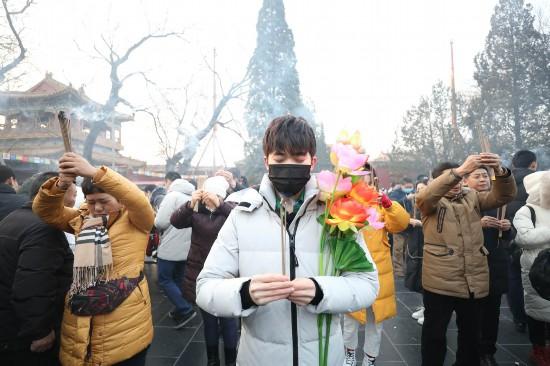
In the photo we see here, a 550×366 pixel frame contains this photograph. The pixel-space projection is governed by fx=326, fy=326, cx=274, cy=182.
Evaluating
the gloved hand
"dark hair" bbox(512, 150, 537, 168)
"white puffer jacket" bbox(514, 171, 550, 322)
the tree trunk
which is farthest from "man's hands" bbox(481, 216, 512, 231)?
the tree trunk

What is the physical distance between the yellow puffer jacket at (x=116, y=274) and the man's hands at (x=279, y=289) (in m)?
1.08

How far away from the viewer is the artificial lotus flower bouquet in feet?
4.57

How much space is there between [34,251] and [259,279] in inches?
62.5

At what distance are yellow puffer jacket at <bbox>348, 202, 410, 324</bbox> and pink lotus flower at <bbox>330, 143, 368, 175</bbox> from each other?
5.20 feet

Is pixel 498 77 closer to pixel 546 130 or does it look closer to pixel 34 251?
pixel 546 130

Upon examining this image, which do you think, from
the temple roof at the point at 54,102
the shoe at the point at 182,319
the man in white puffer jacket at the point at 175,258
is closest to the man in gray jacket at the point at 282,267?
the man in white puffer jacket at the point at 175,258

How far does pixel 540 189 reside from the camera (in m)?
3.03

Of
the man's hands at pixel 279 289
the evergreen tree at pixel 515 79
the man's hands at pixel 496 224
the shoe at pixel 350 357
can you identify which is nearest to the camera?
the man's hands at pixel 279 289

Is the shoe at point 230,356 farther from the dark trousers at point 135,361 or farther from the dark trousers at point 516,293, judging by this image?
the dark trousers at point 516,293

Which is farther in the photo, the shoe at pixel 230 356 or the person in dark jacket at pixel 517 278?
the person in dark jacket at pixel 517 278

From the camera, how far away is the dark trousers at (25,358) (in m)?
2.07

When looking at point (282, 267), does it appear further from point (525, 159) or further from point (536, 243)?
point (525, 159)

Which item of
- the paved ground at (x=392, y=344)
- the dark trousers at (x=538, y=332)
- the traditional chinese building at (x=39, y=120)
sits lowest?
the paved ground at (x=392, y=344)

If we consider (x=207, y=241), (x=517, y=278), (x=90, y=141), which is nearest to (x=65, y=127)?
(x=207, y=241)
